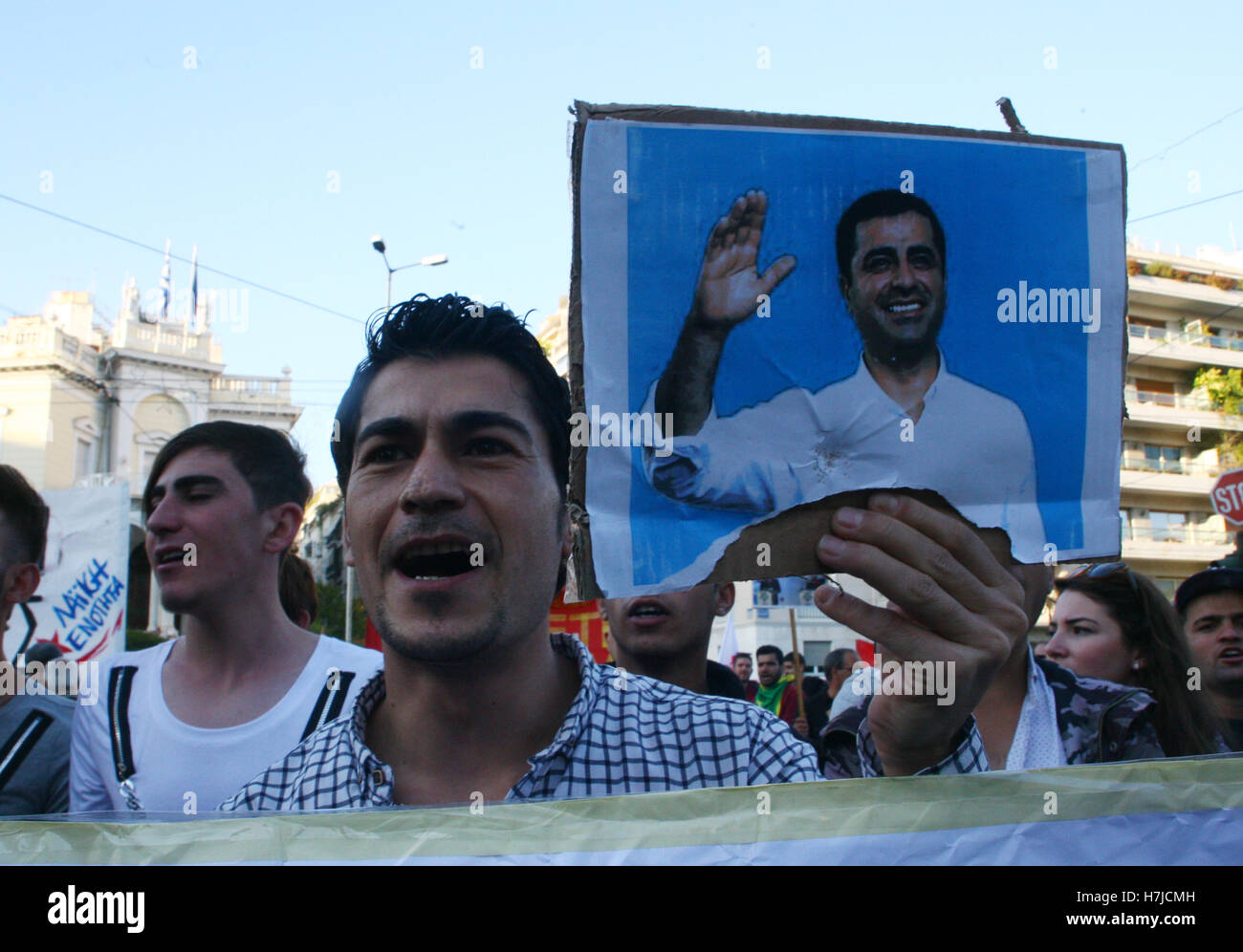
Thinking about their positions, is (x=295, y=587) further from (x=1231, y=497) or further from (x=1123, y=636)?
(x=1231, y=497)

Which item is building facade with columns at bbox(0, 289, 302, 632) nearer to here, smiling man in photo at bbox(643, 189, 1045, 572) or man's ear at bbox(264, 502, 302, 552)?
man's ear at bbox(264, 502, 302, 552)

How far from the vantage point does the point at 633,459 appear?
4.65 feet

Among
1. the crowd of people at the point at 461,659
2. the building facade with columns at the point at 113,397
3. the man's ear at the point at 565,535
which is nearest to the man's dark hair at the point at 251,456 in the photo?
the crowd of people at the point at 461,659

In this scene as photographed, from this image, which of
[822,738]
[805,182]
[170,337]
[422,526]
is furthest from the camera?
[170,337]

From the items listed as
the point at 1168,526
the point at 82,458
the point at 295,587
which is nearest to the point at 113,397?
the point at 82,458

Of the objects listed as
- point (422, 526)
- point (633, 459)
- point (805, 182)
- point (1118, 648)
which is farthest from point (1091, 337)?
point (1118, 648)

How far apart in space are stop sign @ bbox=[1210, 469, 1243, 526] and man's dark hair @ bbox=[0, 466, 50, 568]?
7413mm

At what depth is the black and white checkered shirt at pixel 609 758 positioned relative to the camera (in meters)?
1.71

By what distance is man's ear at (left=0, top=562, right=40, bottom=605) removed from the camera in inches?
105

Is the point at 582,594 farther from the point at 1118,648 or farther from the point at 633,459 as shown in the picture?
the point at 1118,648

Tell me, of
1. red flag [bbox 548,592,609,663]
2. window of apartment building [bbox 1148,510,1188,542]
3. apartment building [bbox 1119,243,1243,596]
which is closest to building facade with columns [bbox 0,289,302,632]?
red flag [bbox 548,592,609,663]
